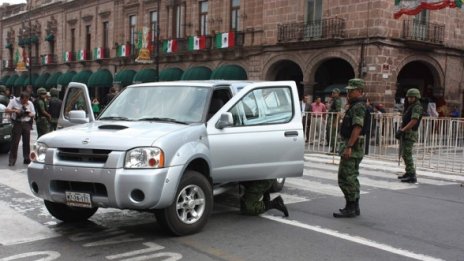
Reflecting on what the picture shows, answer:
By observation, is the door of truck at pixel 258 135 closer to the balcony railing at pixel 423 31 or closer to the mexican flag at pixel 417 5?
the mexican flag at pixel 417 5

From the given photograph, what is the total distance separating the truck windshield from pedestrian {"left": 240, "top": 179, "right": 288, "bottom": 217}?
122 centimetres

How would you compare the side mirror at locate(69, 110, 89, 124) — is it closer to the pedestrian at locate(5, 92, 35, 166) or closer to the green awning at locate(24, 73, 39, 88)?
the pedestrian at locate(5, 92, 35, 166)

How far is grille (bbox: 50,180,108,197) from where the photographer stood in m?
5.42

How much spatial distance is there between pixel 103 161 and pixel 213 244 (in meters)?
1.40

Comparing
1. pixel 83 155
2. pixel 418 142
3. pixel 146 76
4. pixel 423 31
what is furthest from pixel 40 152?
pixel 146 76

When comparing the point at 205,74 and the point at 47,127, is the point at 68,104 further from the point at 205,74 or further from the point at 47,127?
the point at 205,74

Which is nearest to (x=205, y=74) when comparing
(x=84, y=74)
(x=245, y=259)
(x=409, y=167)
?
(x=84, y=74)

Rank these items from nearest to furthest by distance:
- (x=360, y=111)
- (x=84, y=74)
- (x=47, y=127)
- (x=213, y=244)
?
→ 1. (x=213, y=244)
2. (x=360, y=111)
3. (x=47, y=127)
4. (x=84, y=74)

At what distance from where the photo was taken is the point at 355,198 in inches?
277

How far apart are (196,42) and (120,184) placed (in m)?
26.1

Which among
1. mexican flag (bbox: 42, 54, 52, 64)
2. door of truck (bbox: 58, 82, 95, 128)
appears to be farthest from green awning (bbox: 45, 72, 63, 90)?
door of truck (bbox: 58, 82, 95, 128)

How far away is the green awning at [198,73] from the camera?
30.0 meters

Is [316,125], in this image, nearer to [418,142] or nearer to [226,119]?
[418,142]

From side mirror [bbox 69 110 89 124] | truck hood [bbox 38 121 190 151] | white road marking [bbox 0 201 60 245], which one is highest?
side mirror [bbox 69 110 89 124]
